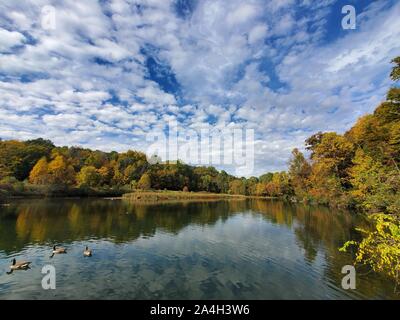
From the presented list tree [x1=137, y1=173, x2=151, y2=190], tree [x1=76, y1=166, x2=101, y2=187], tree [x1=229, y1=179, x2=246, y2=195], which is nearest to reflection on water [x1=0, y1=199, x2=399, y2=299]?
tree [x1=76, y1=166, x2=101, y2=187]

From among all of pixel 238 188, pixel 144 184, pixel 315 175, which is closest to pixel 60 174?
pixel 144 184

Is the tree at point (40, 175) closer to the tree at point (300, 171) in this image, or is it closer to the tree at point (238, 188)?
the tree at point (300, 171)

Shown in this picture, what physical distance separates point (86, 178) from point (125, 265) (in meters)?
67.8

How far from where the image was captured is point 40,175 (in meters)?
69.2

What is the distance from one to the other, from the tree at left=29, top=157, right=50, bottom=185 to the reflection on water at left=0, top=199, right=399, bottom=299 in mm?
42719

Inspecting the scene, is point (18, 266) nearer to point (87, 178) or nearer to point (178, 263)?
point (178, 263)

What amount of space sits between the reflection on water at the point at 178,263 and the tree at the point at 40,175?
42719 mm

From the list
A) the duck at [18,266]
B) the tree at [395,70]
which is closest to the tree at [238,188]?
the tree at [395,70]

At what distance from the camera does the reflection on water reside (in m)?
12.0

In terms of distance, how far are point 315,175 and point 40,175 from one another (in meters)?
74.1

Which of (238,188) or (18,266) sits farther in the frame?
(238,188)

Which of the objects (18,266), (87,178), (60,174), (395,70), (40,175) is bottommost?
(18,266)
